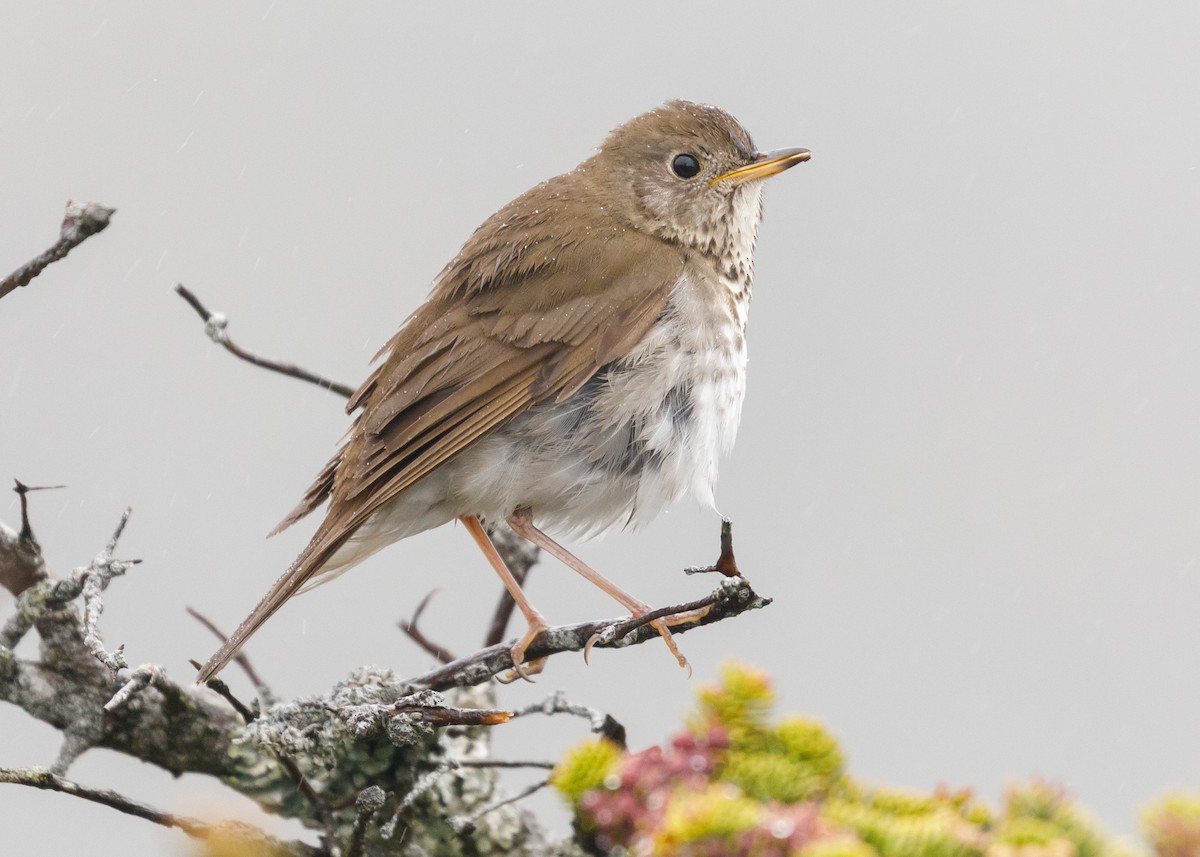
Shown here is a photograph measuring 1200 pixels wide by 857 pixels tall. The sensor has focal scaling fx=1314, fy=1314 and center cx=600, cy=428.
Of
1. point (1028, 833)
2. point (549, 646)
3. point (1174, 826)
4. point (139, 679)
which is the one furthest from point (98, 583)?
point (1174, 826)

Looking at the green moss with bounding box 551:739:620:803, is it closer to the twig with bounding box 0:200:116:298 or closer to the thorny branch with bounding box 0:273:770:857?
the thorny branch with bounding box 0:273:770:857

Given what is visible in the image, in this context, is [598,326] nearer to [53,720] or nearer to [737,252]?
[737,252]

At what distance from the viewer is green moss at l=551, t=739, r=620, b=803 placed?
1.86m

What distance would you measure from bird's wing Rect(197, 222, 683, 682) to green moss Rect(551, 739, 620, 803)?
5.13 feet

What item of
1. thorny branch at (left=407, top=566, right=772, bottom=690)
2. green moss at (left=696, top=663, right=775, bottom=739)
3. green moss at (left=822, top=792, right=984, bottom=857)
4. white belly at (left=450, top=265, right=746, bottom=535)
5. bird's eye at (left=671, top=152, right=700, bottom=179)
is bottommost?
green moss at (left=822, top=792, right=984, bottom=857)

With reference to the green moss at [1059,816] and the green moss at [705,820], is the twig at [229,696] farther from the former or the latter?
the green moss at [1059,816]

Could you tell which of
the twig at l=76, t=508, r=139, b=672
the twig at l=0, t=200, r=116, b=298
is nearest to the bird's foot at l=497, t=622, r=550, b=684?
the twig at l=76, t=508, r=139, b=672

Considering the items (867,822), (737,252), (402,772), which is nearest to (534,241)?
(737,252)

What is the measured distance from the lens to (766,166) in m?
4.20

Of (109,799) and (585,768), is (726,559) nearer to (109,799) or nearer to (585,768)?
(585,768)

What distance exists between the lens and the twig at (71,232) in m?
2.44

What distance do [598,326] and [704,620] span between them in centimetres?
145

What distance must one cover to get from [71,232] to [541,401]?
Result: 144 centimetres

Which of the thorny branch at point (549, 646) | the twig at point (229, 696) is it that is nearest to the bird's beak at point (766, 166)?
the thorny branch at point (549, 646)
